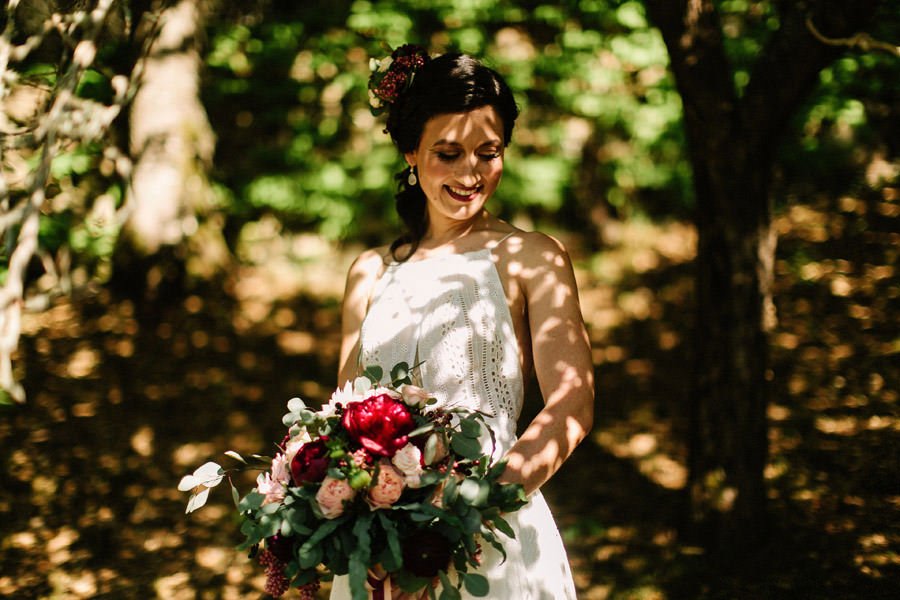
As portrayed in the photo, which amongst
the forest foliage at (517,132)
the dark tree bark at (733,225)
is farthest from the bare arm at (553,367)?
the forest foliage at (517,132)

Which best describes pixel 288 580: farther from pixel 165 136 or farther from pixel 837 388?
pixel 165 136

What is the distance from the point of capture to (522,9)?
7.96m

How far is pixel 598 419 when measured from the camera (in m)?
6.21

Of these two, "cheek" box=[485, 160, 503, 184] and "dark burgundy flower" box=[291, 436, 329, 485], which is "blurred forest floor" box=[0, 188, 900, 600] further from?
"dark burgundy flower" box=[291, 436, 329, 485]

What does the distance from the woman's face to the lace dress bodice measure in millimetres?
206

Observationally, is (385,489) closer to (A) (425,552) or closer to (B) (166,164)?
(A) (425,552)

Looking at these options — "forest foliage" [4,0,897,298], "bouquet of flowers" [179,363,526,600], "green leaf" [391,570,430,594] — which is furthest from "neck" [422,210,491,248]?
"forest foliage" [4,0,897,298]

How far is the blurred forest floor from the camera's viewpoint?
4.79 m

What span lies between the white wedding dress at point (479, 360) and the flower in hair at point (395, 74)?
2.04ft

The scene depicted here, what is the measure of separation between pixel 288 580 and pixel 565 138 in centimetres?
657

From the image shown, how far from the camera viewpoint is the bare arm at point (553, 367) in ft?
7.57

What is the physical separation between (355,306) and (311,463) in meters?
0.91

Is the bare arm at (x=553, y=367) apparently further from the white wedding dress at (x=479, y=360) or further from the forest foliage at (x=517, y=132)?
the forest foliage at (x=517, y=132)

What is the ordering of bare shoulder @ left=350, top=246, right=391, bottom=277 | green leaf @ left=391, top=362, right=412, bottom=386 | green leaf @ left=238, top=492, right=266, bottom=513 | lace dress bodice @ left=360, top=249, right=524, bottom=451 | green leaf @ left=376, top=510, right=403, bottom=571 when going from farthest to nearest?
1. bare shoulder @ left=350, top=246, right=391, bottom=277
2. lace dress bodice @ left=360, top=249, right=524, bottom=451
3. green leaf @ left=391, top=362, right=412, bottom=386
4. green leaf @ left=238, top=492, right=266, bottom=513
5. green leaf @ left=376, top=510, right=403, bottom=571
